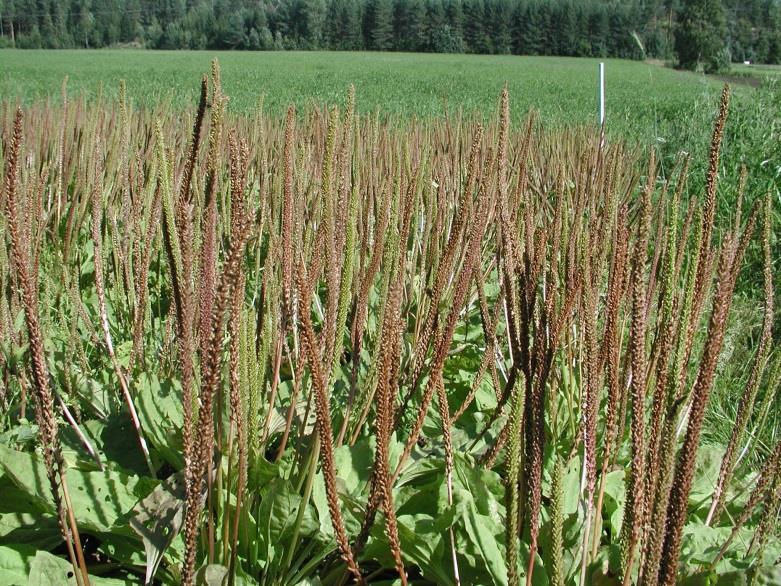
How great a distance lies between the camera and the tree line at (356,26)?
5816 centimetres

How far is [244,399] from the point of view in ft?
3.88

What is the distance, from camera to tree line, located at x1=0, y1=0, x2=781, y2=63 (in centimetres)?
5816

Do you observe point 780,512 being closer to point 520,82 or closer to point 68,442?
point 68,442

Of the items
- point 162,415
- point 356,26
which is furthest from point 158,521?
point 356,26

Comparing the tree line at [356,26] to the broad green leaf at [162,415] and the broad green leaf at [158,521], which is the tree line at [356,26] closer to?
the broad green leaf at [162,415]

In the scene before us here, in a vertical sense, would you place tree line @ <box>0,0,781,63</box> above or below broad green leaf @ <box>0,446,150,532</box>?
above

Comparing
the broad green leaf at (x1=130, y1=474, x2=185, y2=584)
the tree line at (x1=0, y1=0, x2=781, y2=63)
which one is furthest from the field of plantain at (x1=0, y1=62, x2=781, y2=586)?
the tree line at (x1=0, y1=0, x2=781, y2=63)

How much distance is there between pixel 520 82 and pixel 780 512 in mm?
26843

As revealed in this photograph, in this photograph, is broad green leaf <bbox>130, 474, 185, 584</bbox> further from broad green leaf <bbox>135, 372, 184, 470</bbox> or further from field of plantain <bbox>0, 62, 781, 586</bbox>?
broad green leaf <bbox>135, 372, 184, 470</bbox>

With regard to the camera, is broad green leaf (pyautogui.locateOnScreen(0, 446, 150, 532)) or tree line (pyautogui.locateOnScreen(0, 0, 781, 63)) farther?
tree line (pyautogui.locateOnScreen(0, 0, 781, 63))

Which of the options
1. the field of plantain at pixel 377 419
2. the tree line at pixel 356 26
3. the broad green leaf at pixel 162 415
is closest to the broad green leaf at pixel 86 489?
the field of plantain at pixel 377 419

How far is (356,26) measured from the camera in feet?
208

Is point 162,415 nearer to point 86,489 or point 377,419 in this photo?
point 86,489

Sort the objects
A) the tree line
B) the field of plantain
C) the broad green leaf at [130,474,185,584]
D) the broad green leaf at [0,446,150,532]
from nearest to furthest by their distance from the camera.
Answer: the field of plantain
the broad green leaf at [130,474,185,584]
the broad green leaf at [0,446,150,532]
the tree line
